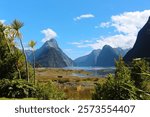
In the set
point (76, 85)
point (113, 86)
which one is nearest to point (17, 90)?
point (113, 86)

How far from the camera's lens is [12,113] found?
3385 millimetres

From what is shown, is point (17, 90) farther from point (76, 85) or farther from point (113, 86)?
point (76, 85)

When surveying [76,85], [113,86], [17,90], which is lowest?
[76,85]

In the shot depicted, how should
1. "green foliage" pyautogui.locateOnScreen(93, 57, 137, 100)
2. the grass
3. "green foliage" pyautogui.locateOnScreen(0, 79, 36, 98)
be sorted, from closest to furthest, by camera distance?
"green foliage" pyautogui.locateOnScreen(93, 57, 137, 100) < "green foliage" pyautogui.locateOnScreen(0, 79, 36, 98) < the grass

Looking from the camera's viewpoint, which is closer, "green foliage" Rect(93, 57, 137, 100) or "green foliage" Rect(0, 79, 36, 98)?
"green foliage" Rect(93, 57, 137, 100)

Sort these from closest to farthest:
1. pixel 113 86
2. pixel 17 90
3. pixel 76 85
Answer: pixel 113 86 < pixel 17 90 < pixel 76 85

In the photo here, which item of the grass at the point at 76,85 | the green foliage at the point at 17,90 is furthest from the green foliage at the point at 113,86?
the green foliage at the point at 17,90

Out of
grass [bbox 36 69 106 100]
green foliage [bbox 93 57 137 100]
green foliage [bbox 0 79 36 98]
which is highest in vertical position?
green foliage [bbox 93 57 137 100]

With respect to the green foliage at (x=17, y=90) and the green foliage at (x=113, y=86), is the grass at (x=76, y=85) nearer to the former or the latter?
the green foliage at (x=113, y=86)

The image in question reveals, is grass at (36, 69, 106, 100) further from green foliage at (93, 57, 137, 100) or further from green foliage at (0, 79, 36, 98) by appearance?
green foliage at (0, 79, 36, 98)

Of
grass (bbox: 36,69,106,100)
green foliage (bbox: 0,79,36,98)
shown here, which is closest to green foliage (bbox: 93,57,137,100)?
grass (bbox: 36,69,106,100)

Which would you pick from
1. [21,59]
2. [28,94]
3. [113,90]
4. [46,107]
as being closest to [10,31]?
[21,59]

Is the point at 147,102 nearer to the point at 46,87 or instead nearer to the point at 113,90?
the point at 113,90

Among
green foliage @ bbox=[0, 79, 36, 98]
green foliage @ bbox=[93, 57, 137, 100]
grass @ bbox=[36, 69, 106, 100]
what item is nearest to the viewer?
green foliage @ bbox=[93, 57, 137, 100]
